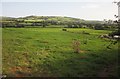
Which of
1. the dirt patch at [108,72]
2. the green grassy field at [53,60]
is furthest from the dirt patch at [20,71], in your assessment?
the dirt patch at [108,72]

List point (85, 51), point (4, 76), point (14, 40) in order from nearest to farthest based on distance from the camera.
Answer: point (4, 76) → point (85, 51) → point (14, 40)

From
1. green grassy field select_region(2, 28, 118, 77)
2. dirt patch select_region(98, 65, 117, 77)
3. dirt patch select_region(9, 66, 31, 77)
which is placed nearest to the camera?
dirt patch select_region(9, 66, 31, 77)

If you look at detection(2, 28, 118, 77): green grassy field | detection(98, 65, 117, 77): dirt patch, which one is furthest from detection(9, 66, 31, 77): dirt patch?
detection(98, 65, 117, 77): dirt patch

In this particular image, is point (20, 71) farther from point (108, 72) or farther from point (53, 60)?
point (108, 72)

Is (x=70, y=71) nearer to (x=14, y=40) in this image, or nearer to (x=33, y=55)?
(x=33, y=55)

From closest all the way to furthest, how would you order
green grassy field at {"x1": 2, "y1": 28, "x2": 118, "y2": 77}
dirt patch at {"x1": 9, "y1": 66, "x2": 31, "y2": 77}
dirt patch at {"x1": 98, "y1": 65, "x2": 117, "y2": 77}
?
1. dirt patch at {"x1": 9, "y1": 66, "x2": 31, "y2": 77}
2. green grassy field at {"x1": 2, "y1": 28, "x2": 118, "y2": 77}
3. dirt patch at {"x1": 98, "y1": 65, "x2": 117, "y2": 77}

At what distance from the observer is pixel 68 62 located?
76.5 feet

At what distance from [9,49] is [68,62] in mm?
7248

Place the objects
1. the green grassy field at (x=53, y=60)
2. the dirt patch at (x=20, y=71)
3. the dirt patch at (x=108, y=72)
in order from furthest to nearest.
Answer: the dirt patch at (x=108, y=72) < the green grassy field at (x=53, y=60) < the dirt patch at (x=20, y=71)

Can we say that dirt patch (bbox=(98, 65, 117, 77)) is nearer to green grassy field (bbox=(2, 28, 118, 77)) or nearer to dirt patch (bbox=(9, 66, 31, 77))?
green grassy field (bbox=(2, 28, 118, 77))

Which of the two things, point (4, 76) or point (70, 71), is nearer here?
point (4, 76)

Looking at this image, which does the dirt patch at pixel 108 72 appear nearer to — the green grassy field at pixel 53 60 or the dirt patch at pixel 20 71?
the green grassy field at pixel 53 60

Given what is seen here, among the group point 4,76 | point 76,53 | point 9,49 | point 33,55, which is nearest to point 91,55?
point 76,53

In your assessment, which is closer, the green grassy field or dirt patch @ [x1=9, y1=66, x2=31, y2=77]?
dirt patch @ [x1=9, y1=66, x2=31, y2=77]
